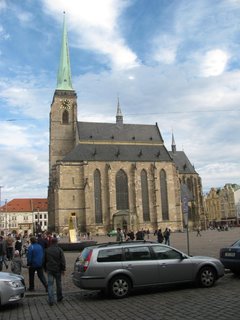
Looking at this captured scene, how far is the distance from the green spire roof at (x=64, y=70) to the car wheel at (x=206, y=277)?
7371cm

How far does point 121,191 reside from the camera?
71.8 metres

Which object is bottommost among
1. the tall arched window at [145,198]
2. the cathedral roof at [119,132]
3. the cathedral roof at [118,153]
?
the tall arched window at [145,198]

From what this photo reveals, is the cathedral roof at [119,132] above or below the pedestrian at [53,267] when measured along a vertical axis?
above

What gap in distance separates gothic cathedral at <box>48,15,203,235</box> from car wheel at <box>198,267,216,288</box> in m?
52.1

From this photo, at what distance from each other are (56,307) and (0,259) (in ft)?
27.0

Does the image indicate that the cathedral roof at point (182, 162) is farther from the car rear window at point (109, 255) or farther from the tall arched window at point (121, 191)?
the car rear window at point (109, 255)

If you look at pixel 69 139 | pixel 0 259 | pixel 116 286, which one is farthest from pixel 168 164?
pixel 116 286

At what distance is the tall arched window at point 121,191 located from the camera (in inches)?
2813

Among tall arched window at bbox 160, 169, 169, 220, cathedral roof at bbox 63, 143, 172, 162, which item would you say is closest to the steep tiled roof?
cathedral roof at bbox 63, 143, 172, 162

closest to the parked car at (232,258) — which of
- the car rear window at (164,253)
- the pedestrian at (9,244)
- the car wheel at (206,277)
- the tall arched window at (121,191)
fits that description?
the car wheel at (206,277)

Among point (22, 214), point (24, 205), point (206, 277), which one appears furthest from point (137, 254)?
point (24, 205)

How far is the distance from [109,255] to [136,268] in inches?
31.7

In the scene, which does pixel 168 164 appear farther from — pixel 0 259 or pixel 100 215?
pixel 0 259

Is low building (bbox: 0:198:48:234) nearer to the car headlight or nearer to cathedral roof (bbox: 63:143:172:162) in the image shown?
cathedral roof (bbox: 63:143:172:162)
